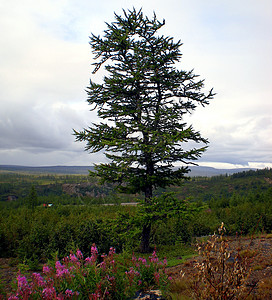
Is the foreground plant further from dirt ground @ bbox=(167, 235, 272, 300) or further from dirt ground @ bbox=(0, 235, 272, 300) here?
dirt ground @ bbox=(167, 235, 272, 300)

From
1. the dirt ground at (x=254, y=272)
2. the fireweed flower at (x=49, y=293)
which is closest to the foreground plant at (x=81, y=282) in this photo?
the fireweed flower at (x=49, y=293)

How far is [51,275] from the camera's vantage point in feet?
11.1

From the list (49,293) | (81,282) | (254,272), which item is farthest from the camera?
(254,272)

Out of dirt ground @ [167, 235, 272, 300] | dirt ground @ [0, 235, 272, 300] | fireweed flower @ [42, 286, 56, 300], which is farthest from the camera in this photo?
dirt ground @ [0, 235, 272, 300]

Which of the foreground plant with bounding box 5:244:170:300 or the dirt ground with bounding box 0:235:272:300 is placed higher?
the foreground plant with bounding box 5:244:170:300

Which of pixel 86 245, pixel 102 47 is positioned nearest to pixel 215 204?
pixel 86 245

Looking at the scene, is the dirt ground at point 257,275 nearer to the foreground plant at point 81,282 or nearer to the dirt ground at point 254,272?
the dirt ground at point 254,272

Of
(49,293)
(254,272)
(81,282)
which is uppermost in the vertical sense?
(49,293)

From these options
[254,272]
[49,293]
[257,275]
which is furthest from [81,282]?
[254,272]

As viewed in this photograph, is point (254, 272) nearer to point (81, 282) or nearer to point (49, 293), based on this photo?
point (81, 282)

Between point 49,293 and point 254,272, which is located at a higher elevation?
point 49,293

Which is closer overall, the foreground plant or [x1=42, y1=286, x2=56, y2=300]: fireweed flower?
[x1=42, y1=286, x2=56, y2=300]: fireweed flower

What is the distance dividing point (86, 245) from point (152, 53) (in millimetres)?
9496

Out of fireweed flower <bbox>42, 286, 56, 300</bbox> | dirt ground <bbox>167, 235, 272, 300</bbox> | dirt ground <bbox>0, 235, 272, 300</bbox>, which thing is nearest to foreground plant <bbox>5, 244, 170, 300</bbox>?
fireweed flower <bbox>42, 286, 56, 300</bbox>
